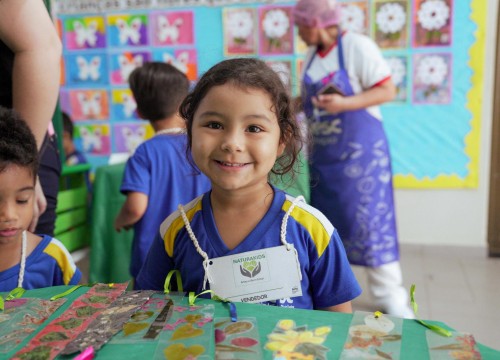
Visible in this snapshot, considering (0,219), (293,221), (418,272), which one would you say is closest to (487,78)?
(418,272)

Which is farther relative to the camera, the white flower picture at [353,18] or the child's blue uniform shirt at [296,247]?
the white flower picture at [353,18]

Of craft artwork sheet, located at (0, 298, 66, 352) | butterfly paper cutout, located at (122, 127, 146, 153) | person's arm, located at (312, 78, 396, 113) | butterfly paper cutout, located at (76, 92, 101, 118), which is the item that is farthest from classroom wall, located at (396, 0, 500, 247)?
craft artwork sheet, located at (0, 298, 66, 352)

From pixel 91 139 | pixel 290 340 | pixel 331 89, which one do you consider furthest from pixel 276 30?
pixel 290 340

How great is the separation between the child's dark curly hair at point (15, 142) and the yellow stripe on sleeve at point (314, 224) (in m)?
0.54

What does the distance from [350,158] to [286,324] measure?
65.0 inches

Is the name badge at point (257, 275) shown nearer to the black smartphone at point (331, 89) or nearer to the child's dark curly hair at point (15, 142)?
the child's dark curly hair at point (15, 142)

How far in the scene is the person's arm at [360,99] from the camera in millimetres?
2086

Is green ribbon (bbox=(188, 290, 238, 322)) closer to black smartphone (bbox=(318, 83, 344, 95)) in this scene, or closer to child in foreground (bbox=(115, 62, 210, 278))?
child in foreground (bbox=(115, 62, 210, 278))

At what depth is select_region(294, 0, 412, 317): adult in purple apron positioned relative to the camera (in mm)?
2127

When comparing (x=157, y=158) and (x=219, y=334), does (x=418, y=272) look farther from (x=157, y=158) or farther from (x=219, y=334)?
(x=219, y=334)

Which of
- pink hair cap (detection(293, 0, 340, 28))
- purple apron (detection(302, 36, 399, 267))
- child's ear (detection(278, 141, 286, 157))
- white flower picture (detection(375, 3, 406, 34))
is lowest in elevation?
purple apron (detection(302, 36, 399, 267))

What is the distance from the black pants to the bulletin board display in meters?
1.83

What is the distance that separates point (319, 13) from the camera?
212 centimetres

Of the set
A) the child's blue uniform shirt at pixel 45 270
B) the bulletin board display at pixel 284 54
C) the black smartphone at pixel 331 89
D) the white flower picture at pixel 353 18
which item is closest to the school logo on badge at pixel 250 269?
the child's blue uniform shirt at pixel 45 270
